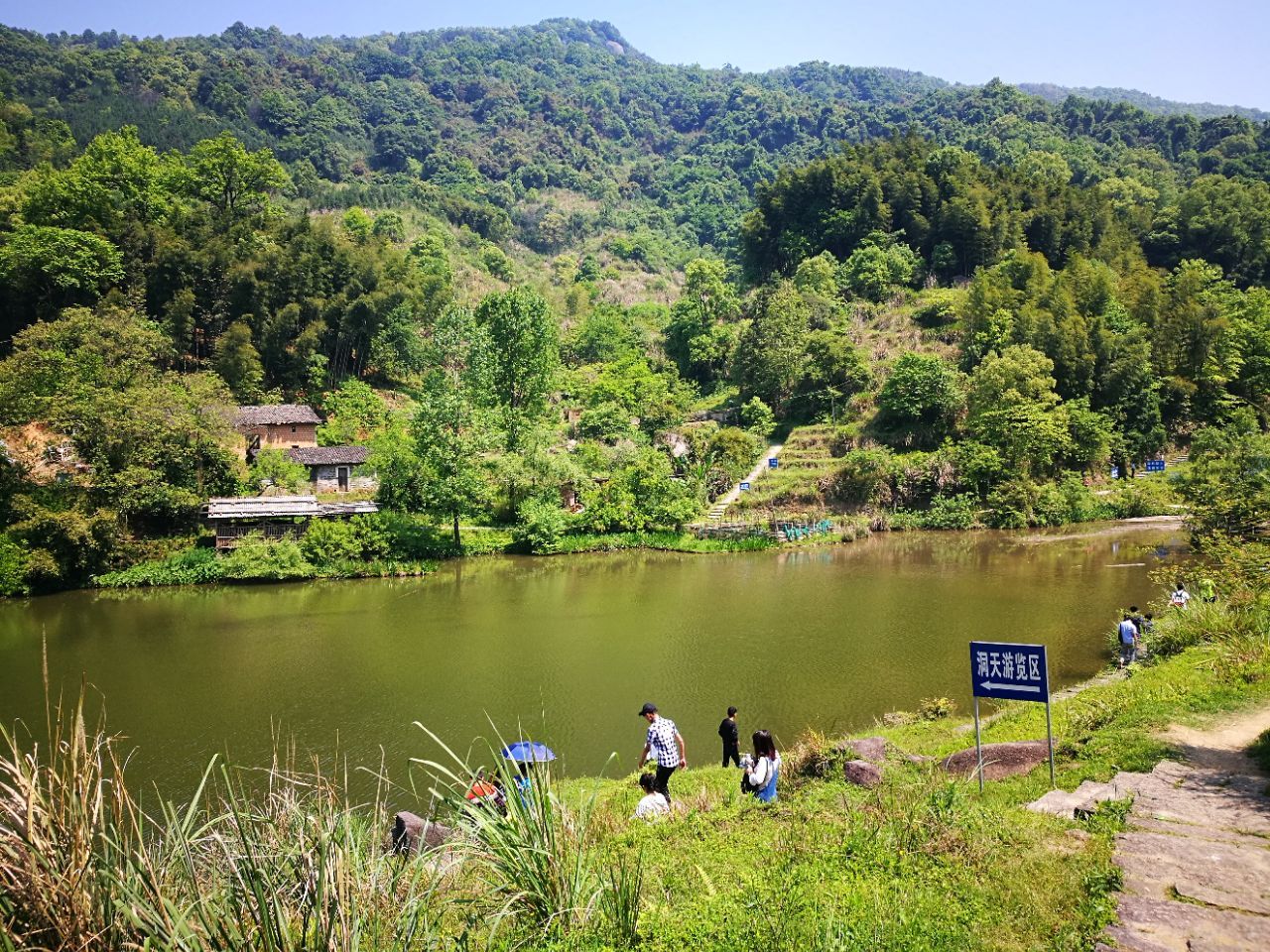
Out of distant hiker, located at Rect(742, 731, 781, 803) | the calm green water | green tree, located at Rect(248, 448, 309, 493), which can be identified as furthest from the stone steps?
green tree, located at Rect(248, 448, 309, 493)

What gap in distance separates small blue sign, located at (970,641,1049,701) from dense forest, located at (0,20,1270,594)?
23.0m

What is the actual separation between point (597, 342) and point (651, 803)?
4598cm

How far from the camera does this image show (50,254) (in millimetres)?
35531

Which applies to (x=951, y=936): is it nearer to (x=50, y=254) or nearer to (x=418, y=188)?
(x=50, y=254)

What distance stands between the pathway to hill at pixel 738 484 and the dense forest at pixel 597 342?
0.90 metres

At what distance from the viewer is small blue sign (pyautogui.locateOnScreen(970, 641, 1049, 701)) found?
23.2 ft

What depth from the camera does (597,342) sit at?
51812 millimetres

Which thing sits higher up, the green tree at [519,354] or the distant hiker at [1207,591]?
the green tree at [519,354]

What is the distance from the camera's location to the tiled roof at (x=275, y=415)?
3459cm

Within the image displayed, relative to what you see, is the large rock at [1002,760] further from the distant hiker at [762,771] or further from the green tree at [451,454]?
the green tree at [451,454]

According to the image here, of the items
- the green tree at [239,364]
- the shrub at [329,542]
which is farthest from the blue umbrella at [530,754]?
the green tree at [239,364]

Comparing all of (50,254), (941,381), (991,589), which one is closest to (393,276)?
(50,254)

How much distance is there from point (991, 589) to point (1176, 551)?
8.74m

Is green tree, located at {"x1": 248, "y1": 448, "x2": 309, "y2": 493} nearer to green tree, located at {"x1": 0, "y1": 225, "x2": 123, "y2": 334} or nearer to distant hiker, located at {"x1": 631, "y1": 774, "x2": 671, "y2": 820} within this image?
green tree, located at {"x1": 0, "y1": 225, "x2": 123, "y2": 334}
